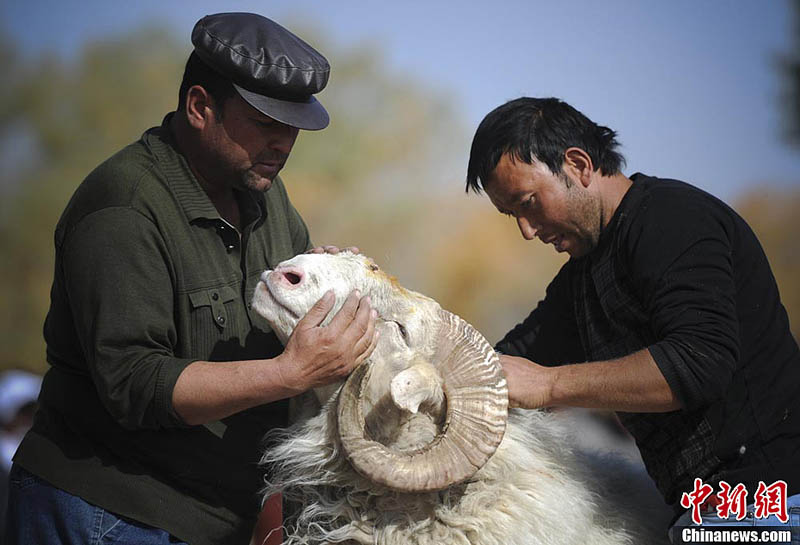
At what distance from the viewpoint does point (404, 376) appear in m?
2.76

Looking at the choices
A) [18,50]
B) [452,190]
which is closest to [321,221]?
[452,190]

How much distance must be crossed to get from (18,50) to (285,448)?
13.4 metres

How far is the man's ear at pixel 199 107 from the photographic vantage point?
9.71ft

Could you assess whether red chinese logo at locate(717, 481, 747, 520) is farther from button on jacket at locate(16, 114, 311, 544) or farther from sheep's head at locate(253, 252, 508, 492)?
button on jacket at locate(16, 114, 311, 544)

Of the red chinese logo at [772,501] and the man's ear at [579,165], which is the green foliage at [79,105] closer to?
the man's ear at [579,165]

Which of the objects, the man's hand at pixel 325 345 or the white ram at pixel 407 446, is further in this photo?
the white ram at pixel 407 446

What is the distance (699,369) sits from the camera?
108 inches

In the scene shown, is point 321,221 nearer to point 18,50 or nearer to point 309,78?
point 18,50

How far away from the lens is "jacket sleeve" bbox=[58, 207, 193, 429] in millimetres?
2551

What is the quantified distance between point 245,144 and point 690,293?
1.69m

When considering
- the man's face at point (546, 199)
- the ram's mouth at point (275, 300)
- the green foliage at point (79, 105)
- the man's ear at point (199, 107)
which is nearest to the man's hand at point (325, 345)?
the ram's mouth at point (275, 300)

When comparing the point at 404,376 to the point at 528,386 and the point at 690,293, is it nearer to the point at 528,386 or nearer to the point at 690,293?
the point at 528,386

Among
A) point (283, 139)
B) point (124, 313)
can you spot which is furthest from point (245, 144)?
point (124, 313)

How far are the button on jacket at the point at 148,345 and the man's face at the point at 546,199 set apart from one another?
1.06 m
